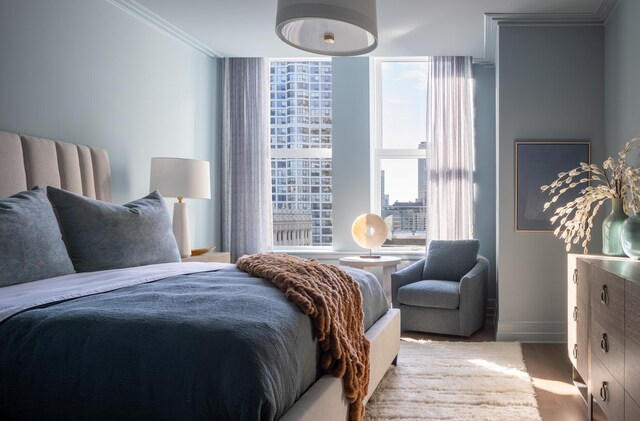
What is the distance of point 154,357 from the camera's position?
1.51m

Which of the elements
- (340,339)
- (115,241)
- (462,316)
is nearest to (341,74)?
(462,316)

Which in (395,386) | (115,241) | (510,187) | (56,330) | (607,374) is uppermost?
(510,187)

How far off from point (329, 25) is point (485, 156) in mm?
3129

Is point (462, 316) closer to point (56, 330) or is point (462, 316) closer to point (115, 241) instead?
point (115, 241)

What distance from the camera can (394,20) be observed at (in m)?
4.31

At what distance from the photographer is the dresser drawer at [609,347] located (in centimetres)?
220

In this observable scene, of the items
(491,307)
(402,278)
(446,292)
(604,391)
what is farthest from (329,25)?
(491,307)

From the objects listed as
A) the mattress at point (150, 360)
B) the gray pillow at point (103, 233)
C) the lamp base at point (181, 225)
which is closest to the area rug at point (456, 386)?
the mattress at point (150, 360)

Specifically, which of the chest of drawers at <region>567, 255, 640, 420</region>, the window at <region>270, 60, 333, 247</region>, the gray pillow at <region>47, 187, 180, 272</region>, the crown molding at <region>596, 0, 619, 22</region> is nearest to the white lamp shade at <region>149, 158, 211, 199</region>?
the gray pillow at <region>47, 187, 180, 272</region>

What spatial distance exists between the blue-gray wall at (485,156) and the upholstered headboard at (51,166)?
3.46 m

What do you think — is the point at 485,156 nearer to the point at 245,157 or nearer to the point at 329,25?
the point at 245,157

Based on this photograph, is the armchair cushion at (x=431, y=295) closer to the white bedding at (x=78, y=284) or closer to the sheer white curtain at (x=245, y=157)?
the sheer white curtain at (x=245, y=157)

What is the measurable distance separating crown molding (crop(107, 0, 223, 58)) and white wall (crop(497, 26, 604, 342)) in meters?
2.64

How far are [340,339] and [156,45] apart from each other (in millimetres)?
3371
